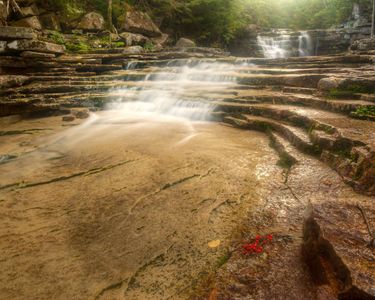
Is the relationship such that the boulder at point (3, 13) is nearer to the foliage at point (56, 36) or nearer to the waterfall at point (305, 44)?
the foliage at point (56, 36)

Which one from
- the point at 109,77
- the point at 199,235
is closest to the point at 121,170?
the point at 199,235

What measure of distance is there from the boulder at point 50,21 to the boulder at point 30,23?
2.17 feet

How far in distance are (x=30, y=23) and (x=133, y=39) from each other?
5.69m

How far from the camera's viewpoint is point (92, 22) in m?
16.4

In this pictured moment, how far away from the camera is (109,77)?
9945 mm

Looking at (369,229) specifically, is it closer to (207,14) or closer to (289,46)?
(289,46)

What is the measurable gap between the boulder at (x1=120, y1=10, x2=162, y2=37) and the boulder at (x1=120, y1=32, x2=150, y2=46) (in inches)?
27.4

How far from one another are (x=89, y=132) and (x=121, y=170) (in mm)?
2700

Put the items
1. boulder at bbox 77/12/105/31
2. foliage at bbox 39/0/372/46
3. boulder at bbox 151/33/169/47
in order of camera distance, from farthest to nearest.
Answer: boulder at bbox 151/33/169/47, foliage at bbox 39/0/372/46, boulder at bbox 77/12/105/31

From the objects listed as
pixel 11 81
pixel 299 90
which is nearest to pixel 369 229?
pixel 299 90

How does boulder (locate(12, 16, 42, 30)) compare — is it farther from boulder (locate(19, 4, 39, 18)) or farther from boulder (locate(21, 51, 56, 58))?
boulder (locate(21, 51, 56, 58))

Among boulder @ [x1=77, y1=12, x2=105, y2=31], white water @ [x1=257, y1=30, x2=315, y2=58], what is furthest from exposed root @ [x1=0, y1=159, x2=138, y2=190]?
white water @ [x1=257, y1=30, x2=315, y2=58]

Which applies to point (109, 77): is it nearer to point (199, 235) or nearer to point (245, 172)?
point (245, 172)

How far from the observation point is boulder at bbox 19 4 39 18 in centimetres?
1365
